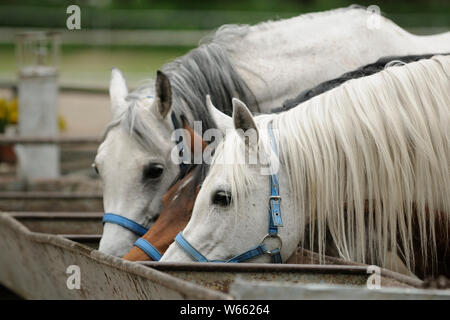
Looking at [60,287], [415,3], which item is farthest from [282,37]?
[415,3]

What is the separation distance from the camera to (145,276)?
231 cm

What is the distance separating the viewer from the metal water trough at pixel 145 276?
1962 mm

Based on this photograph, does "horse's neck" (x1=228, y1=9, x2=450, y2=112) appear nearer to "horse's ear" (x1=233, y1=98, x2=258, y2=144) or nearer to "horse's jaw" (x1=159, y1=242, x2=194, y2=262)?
"horse's ear" (x1=233, y1=98, x2=258, y2=144)

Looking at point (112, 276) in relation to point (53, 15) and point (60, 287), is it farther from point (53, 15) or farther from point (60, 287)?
point (53, 15)

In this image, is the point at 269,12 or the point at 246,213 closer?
the point at 246,213

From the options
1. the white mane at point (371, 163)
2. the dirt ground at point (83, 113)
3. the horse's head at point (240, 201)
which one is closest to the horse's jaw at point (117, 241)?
the horse's head at point (240, 201)

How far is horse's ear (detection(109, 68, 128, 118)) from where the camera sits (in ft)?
11.7

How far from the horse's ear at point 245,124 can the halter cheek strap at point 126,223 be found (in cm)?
96

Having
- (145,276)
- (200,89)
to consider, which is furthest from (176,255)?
(200,89)

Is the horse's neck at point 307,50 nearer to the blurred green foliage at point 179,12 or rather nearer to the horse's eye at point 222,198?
the horse's eye at point 222,198

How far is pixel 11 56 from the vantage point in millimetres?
20703

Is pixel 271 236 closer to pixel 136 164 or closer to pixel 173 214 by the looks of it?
pixel 173 214
